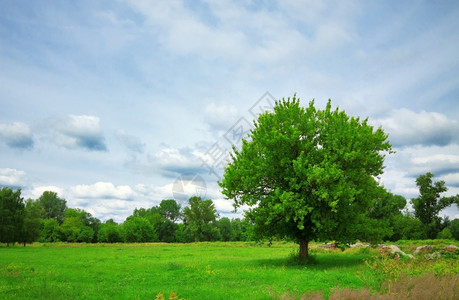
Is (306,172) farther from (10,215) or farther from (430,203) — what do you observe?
(10,215)

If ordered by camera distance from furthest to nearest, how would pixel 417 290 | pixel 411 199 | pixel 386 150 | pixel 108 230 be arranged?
pixel 108 230 → pixel 411 199 → pixel 386 150 → pixel 417 290

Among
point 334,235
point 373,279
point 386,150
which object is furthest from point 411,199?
point 373,279

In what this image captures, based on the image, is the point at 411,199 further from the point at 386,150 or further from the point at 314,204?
the point at 314,204

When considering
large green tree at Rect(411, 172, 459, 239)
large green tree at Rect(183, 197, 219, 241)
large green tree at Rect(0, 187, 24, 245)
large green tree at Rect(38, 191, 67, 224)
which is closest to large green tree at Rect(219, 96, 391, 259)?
large green tree at Rect(411, 172, 459, 239)

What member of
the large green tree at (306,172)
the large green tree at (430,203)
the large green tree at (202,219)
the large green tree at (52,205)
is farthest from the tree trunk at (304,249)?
the large green tree at (52,205)

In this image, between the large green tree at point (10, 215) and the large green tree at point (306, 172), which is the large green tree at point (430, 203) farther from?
the large green tree at point (10, 215)

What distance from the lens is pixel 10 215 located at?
6831cm

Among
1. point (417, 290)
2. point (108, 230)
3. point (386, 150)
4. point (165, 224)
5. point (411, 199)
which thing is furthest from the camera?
point (165, 224)

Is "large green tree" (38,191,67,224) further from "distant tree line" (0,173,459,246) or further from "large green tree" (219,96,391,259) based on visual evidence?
"large green tree" (219,96,391,259)

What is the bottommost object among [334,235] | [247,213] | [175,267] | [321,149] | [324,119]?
[175,267]

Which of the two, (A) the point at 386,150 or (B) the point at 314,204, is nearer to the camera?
(B) the point at 314,204

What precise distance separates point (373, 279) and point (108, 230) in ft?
322

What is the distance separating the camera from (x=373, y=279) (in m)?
15.5

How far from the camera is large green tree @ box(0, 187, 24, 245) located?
66375 millimetres
